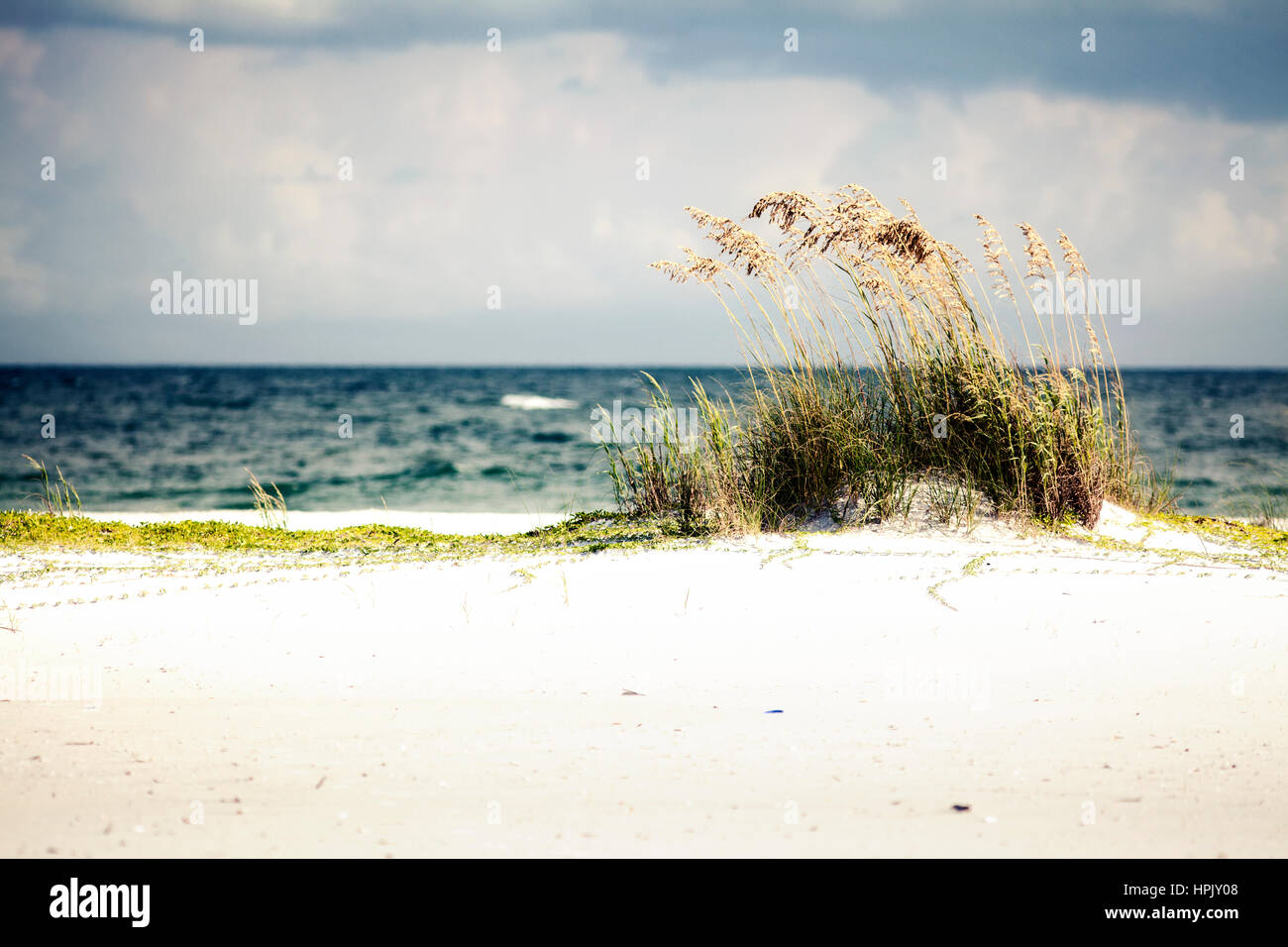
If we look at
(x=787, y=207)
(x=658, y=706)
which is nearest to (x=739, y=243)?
(x=787, y=207)

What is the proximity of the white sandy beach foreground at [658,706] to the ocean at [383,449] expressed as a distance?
84.0 inches

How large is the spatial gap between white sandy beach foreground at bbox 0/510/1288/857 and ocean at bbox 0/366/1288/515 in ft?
7.00

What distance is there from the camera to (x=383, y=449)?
20797 mm

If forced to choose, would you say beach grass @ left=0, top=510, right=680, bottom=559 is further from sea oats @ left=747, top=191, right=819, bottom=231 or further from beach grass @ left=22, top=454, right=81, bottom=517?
sea oats @ left=747, top=191, right=819, bottom=231

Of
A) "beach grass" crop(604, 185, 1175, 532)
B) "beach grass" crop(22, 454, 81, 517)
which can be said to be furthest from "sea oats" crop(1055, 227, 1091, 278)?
"beach grass" crop(22, 454, 81, 517)

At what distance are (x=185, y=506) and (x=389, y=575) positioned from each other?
10.7 meters

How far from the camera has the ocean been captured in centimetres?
1444

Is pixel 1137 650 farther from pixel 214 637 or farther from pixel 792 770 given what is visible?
pixel 214 637

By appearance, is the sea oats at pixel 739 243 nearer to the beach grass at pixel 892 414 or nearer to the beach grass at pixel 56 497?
the beach grass at pixel 892 414

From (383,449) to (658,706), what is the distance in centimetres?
1887

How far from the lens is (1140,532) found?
5875 mm

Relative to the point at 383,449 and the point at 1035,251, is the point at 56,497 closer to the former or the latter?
the point at 1035,251

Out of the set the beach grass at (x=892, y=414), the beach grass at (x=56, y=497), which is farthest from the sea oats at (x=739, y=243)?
the beach grass at (x=56, y=497)
